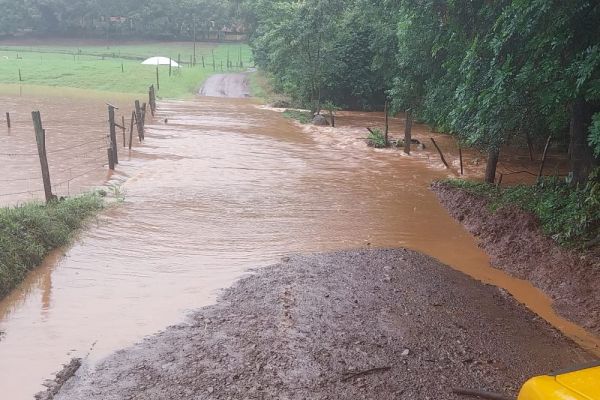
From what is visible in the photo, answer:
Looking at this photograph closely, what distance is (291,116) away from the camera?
32375mm

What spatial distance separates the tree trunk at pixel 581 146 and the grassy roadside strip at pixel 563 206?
1.05ft

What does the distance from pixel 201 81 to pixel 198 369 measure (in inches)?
1898

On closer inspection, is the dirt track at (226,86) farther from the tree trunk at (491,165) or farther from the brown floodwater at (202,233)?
the tree trunk at (491,165)

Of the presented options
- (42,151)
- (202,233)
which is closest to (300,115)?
(42,151)

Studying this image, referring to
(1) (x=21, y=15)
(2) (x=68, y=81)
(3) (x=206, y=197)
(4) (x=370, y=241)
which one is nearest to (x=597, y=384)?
(4) (x=370, y=241)

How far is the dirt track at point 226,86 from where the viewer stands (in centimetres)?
4562

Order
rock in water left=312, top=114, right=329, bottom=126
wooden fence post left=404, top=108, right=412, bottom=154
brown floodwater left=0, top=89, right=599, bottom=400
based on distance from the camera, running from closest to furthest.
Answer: brown floodwater left=0, top=89, right=599, bottom=400
wooden fence post left=404, top=108, right=412, bottom=154
rock in water left=312, top=114, right=329, bottom=126

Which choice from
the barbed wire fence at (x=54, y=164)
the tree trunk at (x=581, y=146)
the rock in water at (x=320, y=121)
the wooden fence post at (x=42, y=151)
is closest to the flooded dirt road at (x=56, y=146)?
the barbed wire fence at (x=54, y=164)

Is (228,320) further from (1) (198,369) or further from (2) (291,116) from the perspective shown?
(2) (291,116)

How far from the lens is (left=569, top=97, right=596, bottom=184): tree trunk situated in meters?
10.3

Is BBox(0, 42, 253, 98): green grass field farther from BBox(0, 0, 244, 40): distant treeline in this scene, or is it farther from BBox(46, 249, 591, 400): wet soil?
BBox(46, 249, 591, 400): wet soil

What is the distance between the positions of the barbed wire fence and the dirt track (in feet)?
79.8

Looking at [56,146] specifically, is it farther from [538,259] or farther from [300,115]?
[538,259]

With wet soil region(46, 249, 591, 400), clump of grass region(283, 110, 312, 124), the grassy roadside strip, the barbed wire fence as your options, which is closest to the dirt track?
clump of grass region(283, 110, 312, 124)
